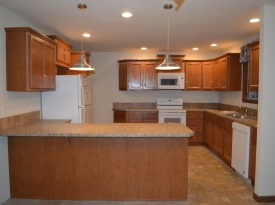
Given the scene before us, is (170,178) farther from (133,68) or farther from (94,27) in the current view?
(133,68)

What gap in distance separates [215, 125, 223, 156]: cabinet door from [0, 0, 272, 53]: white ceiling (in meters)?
1.89

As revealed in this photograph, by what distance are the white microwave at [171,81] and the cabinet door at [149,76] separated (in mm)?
138

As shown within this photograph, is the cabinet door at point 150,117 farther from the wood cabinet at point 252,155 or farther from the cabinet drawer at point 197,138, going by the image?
the wood cabinet at point 252,155

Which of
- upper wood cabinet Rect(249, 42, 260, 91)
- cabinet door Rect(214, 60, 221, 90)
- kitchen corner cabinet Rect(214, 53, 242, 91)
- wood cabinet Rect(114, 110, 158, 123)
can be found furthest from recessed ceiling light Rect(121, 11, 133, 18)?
cabinet door Rect(214, 60, 221, 90)

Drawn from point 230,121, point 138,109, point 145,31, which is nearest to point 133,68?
point 138,109

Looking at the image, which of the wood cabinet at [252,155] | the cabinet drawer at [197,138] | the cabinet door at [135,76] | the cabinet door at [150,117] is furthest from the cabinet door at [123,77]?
the wood cabinet at [252,155]

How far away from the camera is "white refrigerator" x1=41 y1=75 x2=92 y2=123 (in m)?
4.05

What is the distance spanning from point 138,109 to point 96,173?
2934 millimetres

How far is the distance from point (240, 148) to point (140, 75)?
3.15 m

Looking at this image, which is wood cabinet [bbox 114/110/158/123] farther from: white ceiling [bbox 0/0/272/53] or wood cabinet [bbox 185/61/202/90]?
white ceiling [bbox 0/0/272/53]

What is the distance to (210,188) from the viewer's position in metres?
3.36

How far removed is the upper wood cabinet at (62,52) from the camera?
3973 millimetres

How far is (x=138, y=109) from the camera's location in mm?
5766

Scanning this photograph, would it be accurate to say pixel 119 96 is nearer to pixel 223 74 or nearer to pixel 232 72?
pixel 223 74
